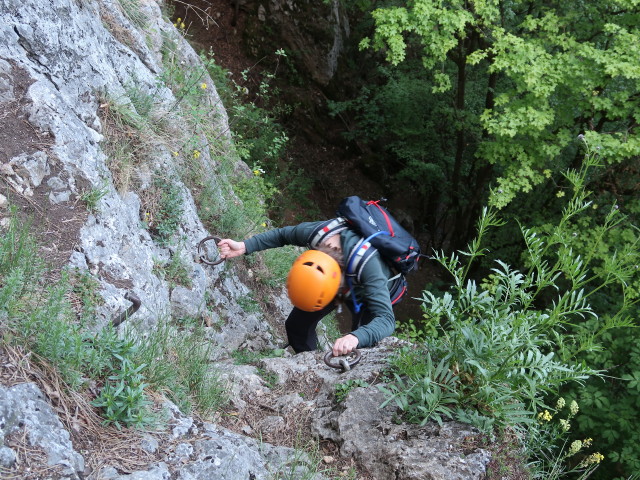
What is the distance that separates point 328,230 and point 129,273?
1460 millimetres

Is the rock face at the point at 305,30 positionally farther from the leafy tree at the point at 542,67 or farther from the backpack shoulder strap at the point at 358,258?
the backpack shoulder strap at the point at 358,258

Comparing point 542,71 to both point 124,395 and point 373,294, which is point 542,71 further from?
point 124,395

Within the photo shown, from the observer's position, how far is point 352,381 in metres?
3.27

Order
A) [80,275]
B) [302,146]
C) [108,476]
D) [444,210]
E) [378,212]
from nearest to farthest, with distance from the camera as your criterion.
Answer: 1. [108,476]
2. [80,275]
3. [378,212]
4. [302,146]
5. [444,210]

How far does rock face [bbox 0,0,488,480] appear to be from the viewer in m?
2.25

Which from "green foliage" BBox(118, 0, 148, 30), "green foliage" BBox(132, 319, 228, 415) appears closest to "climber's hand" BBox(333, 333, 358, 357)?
"green foliage" BBox(132, 319, 228, 415)

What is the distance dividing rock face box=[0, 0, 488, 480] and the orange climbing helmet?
536 millimetres

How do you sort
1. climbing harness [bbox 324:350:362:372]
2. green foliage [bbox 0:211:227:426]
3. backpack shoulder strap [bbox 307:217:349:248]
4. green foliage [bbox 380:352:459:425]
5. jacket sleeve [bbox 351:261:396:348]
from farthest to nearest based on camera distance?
backpack shoulder strap [bbox 307:217:349:248] → jacket sleeve [bbox 351:261:396:348] → climbing harness [bbox 324:350:362:372] → green foliage [bbox 380:352:459:425] → green foliage [bbox 0:211:227:426]

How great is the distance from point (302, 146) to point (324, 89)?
172 cm

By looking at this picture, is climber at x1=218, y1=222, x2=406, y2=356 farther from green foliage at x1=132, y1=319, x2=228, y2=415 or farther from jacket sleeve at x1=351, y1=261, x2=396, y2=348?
green foliage at x1=132, y1=319, x2=228, y2=415

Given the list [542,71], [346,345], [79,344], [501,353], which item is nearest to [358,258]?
[346,345]

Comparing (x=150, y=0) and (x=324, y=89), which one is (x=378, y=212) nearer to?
(x=150, y=0)

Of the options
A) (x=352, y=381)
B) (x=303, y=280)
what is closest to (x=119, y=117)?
(x=303, y=280)

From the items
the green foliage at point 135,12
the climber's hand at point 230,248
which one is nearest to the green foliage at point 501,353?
the climber's hand at point 230,248
